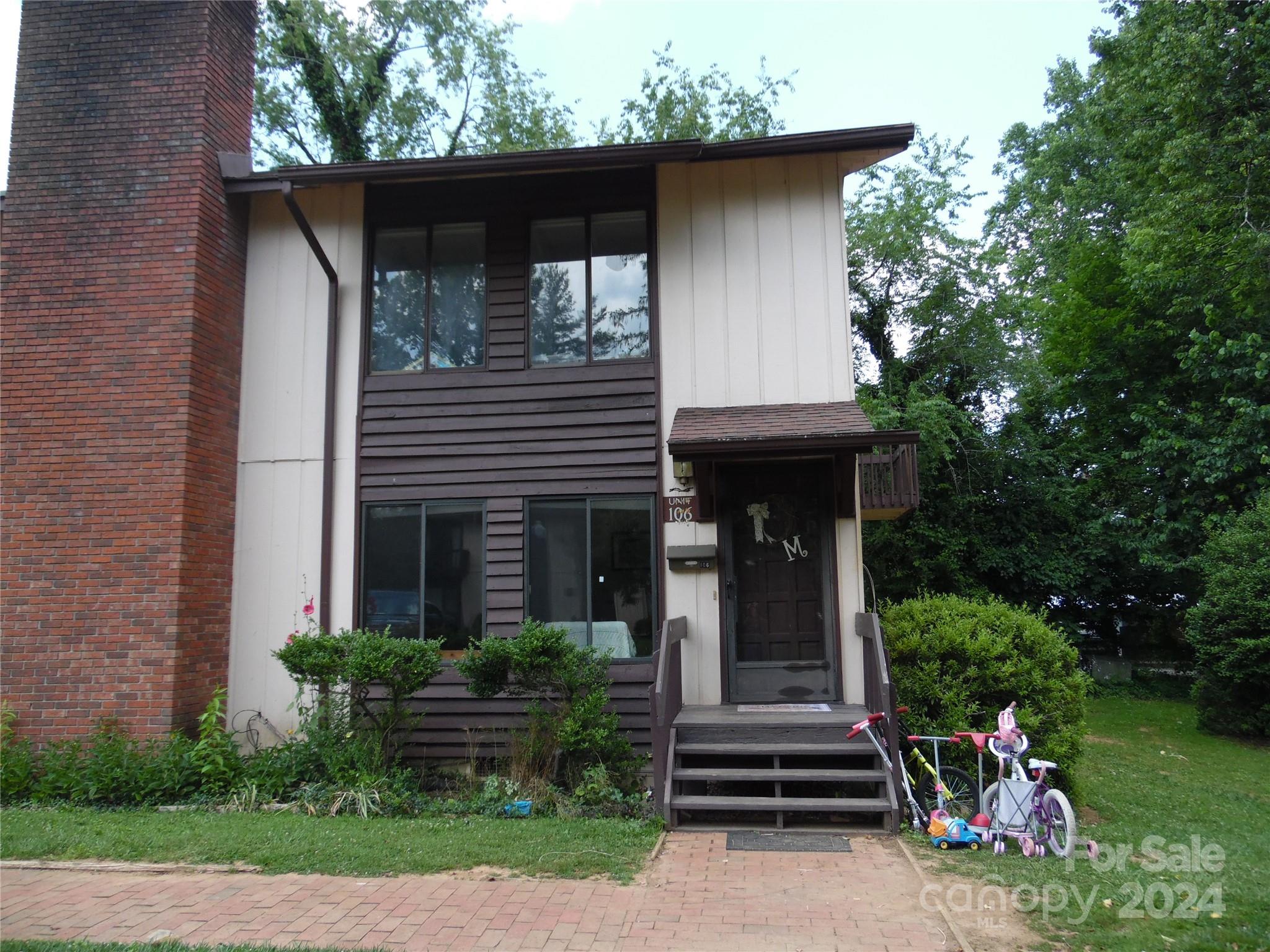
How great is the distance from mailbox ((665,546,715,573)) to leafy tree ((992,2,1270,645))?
11.0 m

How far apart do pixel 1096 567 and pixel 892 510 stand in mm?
10385

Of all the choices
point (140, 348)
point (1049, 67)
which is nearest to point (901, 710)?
point (140, 348)

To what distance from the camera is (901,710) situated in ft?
22.5

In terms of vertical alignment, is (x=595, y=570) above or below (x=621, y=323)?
below

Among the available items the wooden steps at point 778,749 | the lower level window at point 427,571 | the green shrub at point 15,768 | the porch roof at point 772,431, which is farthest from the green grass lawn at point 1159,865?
the green shrub at point 15,768

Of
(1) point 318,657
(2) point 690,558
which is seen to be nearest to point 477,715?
(1) point 318,657

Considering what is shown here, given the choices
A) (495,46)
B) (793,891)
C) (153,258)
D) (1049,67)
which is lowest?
(793,891)

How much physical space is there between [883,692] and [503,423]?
4425 mm

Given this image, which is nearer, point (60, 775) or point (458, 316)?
point (60, 775)

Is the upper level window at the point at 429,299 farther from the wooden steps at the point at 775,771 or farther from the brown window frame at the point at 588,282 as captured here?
the wooden steps at the point at 775,771

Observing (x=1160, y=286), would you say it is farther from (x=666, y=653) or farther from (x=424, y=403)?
(x=424, y=403)

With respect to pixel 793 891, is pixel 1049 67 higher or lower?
higher

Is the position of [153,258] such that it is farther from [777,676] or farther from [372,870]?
[777,676]

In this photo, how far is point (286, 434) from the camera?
875cm
